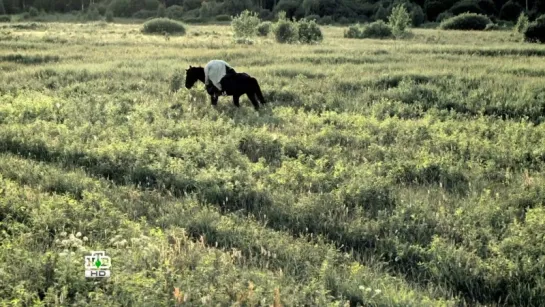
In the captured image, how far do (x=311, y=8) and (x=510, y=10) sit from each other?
21260 millimetres

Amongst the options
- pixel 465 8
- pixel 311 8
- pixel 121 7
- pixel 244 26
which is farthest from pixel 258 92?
pixel 121 7

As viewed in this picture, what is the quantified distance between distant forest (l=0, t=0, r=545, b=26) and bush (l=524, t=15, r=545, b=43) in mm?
22231

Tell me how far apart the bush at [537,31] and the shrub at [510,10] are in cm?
2938

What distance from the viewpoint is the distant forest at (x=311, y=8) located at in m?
55.3

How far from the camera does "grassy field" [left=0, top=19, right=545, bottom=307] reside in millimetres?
4480

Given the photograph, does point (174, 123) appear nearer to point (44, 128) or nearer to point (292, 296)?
point (44, 128)

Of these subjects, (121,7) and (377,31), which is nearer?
(377,31)

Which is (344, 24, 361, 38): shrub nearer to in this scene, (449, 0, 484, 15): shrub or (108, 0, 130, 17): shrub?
(449, 0, 484, 15): shrub

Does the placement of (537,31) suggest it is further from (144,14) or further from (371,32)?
(144,14)

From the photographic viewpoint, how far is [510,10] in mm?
55750

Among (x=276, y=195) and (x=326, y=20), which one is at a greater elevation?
(x=326, y=20)

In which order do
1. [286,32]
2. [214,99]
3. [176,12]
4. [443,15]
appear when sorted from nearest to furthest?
[214,99] < [286,32] < [443,15] < [176,12]

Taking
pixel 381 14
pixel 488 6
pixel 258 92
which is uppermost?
pixel 488 6

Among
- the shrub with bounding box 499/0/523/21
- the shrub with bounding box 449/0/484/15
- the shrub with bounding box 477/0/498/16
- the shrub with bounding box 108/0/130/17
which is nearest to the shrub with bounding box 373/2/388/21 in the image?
the shrub with bounding box 449/0/484/15
